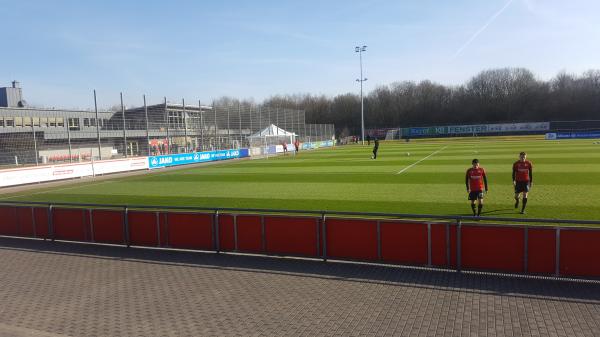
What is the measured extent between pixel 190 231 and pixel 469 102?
113m

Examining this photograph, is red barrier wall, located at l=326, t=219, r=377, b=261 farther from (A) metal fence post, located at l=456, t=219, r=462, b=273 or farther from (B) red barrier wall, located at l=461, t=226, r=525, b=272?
(B) red barrier wall, located at l=461, t=226, r=525, b=272

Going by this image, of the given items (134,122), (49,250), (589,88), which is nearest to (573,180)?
(49,250)

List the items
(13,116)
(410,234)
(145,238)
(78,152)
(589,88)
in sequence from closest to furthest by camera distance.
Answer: (410,234) < (145,238) < (78,152) < (13,116) < (589,88)

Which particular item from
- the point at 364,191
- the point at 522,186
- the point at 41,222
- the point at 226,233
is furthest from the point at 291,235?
the point at 364,191

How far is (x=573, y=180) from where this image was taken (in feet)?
62.1

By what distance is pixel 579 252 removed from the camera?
23.4 ft

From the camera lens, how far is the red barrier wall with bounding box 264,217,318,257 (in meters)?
8.88

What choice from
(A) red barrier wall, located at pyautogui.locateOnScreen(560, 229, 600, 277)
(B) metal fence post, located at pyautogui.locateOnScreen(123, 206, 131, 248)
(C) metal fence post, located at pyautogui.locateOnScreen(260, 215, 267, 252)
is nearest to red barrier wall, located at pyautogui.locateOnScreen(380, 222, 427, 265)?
(A) red barrier wall, located at pyautogui.locateOnScreen(560, 229, 600, 277)

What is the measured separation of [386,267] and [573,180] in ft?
48.7

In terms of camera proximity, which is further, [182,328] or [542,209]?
[542,209]

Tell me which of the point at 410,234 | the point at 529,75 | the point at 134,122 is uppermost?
the point at 529,75

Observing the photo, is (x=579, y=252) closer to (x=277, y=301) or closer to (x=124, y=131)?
(x=277, y=301)

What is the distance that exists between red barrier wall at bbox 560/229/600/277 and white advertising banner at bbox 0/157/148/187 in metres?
27.4

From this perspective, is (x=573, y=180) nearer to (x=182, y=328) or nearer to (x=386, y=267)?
(x=386, y=267)
